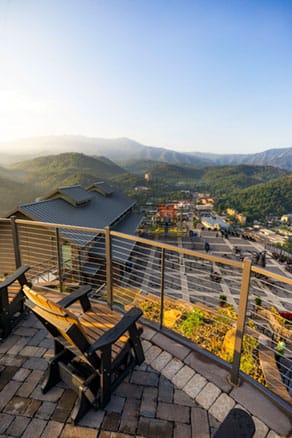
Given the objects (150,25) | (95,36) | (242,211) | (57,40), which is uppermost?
(150,25)

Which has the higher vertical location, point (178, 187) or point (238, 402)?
point (238, 402)

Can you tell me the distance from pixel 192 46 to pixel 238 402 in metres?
16.7

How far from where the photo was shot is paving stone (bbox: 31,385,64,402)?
1932 millimetres

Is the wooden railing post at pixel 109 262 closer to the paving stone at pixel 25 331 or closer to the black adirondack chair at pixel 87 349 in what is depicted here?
the black adirondack chair at pixel 87 349

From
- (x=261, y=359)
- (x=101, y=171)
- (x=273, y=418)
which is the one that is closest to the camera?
(x=273, y=418)

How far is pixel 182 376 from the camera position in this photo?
2176 mm

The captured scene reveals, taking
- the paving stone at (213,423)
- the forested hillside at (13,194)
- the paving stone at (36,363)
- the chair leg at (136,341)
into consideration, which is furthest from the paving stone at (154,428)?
the forested hillside at (13,194)

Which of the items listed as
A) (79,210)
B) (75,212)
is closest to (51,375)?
(75,212)

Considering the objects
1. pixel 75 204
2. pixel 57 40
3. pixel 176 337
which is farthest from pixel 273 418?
pixel 75 204

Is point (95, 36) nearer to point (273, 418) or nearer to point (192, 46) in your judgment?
point (192, 46)

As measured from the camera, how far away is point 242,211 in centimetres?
6638

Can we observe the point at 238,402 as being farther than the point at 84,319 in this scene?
No

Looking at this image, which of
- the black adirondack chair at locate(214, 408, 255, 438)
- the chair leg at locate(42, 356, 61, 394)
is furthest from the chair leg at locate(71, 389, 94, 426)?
the black adirondack chair at locate(214, 408, 255, 438)

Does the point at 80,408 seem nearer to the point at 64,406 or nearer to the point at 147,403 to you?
the point at 64,406
